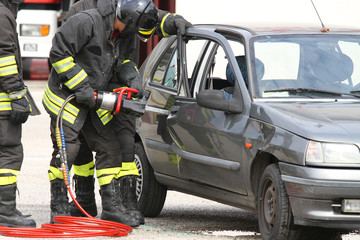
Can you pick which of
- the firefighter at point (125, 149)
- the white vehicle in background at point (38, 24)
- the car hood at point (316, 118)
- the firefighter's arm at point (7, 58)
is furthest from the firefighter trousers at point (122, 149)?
the white vehicle in background at point (38, 24)

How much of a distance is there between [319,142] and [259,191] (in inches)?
29.5

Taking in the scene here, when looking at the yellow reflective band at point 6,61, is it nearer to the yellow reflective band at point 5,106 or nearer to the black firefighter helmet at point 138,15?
the yellow reflective band at point 5,106

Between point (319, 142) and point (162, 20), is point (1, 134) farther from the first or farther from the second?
point (319, 142)

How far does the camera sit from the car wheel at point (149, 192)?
25.2 feet

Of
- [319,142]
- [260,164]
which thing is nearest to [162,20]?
[260,164]

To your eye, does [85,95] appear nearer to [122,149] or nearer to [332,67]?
[122,149]

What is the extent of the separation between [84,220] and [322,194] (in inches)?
77.7

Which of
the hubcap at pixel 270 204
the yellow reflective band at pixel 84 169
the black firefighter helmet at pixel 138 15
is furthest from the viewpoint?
the yellow reflective band at pixel 84 169

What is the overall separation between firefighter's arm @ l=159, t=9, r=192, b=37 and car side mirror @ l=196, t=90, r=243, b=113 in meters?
1.25

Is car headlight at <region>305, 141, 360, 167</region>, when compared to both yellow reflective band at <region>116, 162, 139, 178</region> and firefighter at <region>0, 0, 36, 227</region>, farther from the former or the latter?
firefighter at <region>0, 0, 36, 227</region>

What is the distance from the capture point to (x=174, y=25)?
7.59 m

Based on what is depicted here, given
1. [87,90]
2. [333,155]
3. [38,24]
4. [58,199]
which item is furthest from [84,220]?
[38,24]

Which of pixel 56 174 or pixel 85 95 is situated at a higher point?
pixel 85 95

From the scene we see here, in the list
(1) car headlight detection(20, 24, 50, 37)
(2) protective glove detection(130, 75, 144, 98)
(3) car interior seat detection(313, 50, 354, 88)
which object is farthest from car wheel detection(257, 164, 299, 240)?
(1) car headlight detection(20, 24, 50, 37)
